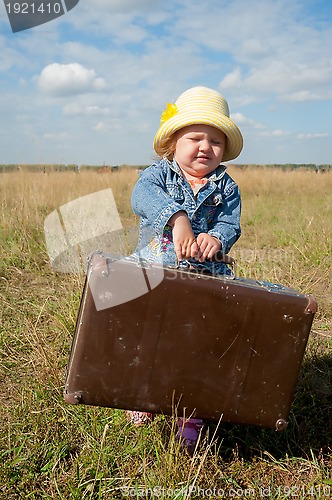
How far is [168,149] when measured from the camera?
2057 millimetres

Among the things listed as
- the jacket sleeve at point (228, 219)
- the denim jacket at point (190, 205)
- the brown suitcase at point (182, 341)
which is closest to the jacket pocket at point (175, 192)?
the denim jacket at point (190, 205)

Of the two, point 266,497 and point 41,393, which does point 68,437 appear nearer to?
point 41,393

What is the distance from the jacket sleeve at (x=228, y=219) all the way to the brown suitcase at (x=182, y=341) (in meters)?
0.33

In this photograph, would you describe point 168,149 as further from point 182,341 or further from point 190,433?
point 190,433

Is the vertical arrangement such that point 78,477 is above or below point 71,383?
below

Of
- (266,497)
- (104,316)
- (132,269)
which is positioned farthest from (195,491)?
(132,269)

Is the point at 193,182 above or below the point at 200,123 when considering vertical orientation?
below

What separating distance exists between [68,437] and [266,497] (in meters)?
0.82

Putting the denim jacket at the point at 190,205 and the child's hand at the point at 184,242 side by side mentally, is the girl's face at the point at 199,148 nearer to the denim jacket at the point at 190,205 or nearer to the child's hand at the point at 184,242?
the denim jacket at the point at 190,205

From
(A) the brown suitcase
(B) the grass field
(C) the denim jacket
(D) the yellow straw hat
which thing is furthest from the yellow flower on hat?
(B) the grass field

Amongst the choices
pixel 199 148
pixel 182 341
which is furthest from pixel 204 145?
pixel 182 341

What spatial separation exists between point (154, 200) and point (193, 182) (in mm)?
245

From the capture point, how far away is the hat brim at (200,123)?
72.2 inches

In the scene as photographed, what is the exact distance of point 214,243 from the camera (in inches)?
68.1
